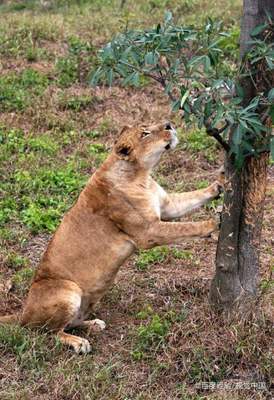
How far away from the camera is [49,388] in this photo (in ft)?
15.6

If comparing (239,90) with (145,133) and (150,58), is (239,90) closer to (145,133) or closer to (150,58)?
(150,58)

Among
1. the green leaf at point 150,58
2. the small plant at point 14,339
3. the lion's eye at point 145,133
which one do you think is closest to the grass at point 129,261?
the small plant at point 14,339

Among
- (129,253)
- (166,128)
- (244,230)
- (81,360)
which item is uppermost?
(166,128)

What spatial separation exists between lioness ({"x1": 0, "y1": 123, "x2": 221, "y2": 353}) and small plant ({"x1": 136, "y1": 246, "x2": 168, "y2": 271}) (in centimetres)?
96

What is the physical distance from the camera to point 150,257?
21.7ft

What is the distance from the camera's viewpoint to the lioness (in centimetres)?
535

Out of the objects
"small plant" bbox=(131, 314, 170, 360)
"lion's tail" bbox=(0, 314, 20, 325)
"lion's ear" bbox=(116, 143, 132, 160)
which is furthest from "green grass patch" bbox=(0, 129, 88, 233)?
"small plant" bbox=(131, 314, 170, 360)

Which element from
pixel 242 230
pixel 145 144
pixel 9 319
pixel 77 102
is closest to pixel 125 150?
pixel 145 144

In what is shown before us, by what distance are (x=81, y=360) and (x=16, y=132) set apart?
15.3 ft

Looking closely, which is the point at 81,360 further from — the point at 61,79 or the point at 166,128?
the point at 61,79

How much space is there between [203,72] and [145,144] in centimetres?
114

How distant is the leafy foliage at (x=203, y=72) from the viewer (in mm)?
4359

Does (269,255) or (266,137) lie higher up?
(266,137)

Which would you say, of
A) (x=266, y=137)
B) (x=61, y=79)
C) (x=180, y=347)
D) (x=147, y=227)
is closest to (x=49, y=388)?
(x=180, y=347)
